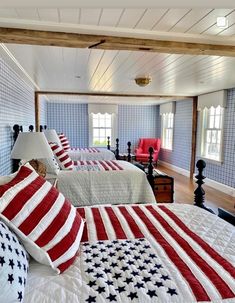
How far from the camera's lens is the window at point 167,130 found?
794 cm

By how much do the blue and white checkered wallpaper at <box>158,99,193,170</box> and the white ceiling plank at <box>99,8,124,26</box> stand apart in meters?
5.10

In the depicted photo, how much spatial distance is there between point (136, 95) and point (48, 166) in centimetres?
343

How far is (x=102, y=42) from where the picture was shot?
2.09 m

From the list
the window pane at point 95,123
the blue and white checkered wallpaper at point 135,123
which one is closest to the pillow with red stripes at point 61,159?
the window pane at point 95,123

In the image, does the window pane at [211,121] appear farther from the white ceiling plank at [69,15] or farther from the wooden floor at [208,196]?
the white ceiling plank at [69,15]

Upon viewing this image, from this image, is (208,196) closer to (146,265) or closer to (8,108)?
(8,108)

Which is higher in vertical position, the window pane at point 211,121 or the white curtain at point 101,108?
the white curtain at point 101,108

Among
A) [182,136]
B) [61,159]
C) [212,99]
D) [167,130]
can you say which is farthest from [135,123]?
[61,159]

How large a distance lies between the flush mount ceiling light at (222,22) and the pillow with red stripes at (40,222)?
5.70 ft

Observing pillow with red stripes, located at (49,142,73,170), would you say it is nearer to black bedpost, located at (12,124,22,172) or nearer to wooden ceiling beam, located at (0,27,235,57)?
black bedpost, located at (12,124,22,172)

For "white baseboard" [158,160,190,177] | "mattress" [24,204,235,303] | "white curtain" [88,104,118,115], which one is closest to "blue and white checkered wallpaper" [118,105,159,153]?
"white curtain" [88,104,118,115]

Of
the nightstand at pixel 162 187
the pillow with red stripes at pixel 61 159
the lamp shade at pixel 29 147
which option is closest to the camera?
the lamp shade at pixel 29 147

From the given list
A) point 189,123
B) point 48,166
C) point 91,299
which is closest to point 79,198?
point 48,166

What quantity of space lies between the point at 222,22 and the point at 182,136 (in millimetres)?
5368
